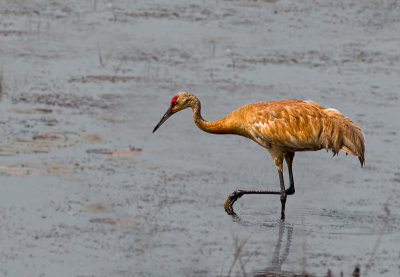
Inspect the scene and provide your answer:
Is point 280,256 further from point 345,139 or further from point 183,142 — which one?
point 183,142

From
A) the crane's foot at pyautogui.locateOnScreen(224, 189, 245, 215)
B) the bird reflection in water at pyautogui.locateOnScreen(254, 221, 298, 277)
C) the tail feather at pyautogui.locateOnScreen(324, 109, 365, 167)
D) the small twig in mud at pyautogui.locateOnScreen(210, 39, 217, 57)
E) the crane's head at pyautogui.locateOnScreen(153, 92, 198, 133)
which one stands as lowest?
the bird reflection in water at pyautogui.locateOnScreen(254, 221, 298, 277)

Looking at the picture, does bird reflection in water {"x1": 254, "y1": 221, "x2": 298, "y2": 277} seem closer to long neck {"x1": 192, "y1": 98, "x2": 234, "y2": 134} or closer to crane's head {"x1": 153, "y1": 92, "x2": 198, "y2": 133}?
long neck {"x1": 192, "y1": 98, "x2": 234, "y2": 134}

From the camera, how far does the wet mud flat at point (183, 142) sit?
27.5 feet

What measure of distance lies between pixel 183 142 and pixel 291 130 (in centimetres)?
246

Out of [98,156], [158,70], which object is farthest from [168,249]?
[158,70]

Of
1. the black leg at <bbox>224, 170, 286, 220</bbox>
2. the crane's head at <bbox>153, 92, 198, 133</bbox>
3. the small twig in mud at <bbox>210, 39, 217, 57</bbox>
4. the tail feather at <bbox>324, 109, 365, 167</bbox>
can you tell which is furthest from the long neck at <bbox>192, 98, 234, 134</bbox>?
the small twig in mud at <bbox>210, 39, 217, 57</bbox>

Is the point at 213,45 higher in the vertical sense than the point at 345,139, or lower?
higher

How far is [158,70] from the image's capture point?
15.6 m

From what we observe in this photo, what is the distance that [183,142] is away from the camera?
12.2m

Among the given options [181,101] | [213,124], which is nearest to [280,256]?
[213,124]

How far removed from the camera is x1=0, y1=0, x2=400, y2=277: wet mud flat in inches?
330

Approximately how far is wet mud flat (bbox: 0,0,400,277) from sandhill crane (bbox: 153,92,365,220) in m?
0.52

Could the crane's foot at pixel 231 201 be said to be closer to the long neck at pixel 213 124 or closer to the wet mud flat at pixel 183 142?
the wet mud flat at pixel 183 142

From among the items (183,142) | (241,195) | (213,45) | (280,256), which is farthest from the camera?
(213,45)
